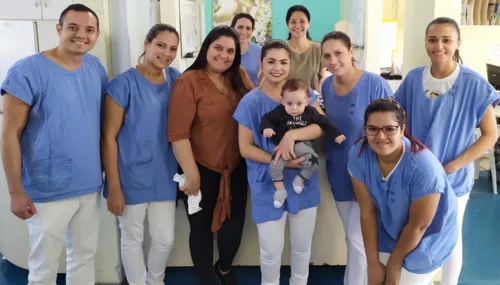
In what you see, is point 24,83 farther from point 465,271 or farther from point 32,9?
point 465,271

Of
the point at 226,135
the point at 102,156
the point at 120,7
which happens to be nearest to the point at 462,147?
the point at 226,135

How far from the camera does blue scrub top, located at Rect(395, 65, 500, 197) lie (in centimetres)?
189

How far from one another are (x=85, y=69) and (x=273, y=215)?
1047 millimetres

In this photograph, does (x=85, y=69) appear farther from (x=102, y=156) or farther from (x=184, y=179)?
(x=184, y=179)

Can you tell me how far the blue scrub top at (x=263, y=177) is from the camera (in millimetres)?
2008

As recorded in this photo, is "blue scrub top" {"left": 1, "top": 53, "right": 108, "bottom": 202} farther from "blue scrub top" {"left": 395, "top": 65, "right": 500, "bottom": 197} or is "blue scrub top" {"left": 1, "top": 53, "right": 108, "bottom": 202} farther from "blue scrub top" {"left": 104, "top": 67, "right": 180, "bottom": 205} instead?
"blue scrub top" {"left": 395, "top": 65, "right": 500, "bottom": 197}

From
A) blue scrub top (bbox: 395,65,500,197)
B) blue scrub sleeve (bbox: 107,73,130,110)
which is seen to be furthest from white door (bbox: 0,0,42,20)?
blue scrub top (bbox: 395,65,500,197)

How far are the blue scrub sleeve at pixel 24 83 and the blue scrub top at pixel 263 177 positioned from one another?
2.72 feet

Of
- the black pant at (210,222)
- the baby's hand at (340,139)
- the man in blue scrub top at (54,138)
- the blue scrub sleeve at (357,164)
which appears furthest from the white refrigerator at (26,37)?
the blue scrub sleeve at (357,164)

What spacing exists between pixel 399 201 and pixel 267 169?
606mm

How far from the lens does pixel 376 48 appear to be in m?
5.12

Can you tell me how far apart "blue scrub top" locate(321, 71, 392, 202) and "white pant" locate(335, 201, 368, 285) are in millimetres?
54

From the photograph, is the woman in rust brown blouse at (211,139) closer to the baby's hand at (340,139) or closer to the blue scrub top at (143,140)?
the blue scrub top at (143,140)

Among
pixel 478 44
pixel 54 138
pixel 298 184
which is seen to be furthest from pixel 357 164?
pixel 478 44
